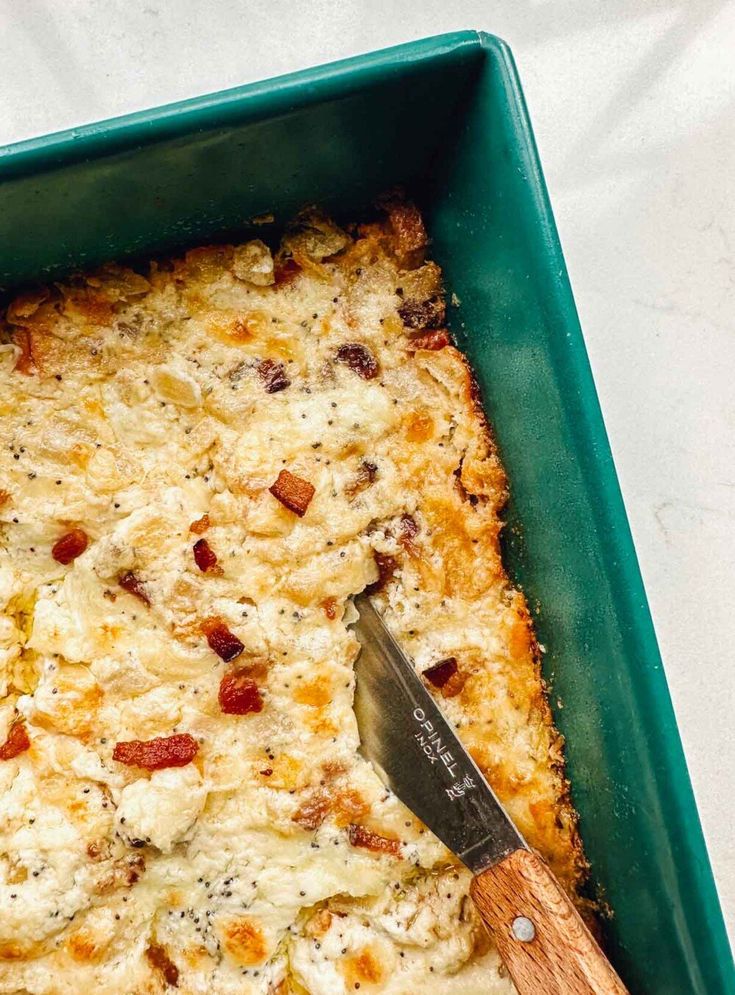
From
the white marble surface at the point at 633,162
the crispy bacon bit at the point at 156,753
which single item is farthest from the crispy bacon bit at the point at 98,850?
the white marble surface at the point at 633,162

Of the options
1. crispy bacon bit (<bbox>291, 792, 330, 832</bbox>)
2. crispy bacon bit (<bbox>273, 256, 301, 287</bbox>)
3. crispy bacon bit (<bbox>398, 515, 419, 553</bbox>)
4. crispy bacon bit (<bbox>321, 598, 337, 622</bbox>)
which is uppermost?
crispy bacon bit (<bbox>273, 256, 301, 287</bbox>)

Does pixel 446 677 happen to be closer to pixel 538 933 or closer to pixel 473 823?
pixel 473 823

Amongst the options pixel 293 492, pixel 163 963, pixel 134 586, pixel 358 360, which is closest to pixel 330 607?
pixel 293 492

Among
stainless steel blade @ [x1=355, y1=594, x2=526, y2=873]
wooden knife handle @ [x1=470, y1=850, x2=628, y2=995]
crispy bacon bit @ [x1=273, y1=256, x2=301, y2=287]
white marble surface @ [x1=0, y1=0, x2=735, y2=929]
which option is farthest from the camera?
white marble surface @ [x1=0, y1=0, x2=735, y2=929]

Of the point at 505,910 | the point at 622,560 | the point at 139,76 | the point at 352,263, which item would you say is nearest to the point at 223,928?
the point at 505,910

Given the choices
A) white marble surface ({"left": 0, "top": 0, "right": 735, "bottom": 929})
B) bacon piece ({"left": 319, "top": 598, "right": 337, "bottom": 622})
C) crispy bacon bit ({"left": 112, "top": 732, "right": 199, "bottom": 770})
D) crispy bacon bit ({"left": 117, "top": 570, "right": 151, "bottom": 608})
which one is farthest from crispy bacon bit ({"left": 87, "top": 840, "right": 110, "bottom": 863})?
white marble surface ({"left": 0, "top": 0, "right": 735, "bottom": 929})

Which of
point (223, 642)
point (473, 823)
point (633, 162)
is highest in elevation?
point (633, 162)

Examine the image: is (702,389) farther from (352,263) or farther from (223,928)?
(223,928)

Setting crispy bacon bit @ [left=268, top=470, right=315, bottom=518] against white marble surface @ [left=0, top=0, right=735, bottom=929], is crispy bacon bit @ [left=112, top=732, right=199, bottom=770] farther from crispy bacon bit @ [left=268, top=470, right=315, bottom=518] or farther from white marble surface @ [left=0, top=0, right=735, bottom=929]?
white marble surface @ [left=0, top=0, right=735, bottom=929]
